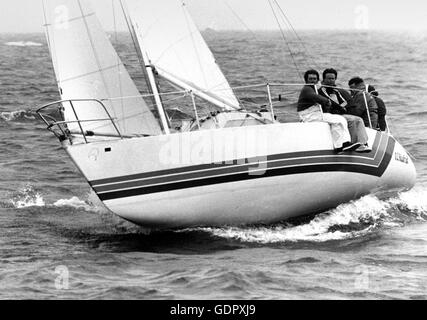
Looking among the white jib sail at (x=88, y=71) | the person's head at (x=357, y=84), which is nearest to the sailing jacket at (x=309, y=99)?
the person's head at (x=357, y=84)

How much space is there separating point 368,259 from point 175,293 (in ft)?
9.13

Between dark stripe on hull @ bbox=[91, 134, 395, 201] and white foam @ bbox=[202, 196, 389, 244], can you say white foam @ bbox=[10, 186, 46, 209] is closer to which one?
dark stripe on hull @ bbox=[91, 134, 395, 201]

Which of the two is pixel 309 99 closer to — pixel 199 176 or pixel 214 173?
pixel 214 173

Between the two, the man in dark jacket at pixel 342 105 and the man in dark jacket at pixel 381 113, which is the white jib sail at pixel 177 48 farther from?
the man in dark jacket at pixel 381 113

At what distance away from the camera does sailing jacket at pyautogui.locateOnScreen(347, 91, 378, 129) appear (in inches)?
540

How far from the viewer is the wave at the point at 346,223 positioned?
38.8 ft

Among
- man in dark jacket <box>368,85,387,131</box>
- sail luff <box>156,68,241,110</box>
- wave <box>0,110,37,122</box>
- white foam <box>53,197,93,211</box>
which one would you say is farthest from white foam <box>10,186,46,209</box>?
wave <box>0,110,37,122</box>

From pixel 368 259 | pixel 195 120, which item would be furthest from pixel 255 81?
pixel 368 259

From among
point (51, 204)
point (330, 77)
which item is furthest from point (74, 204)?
point (330, 77)

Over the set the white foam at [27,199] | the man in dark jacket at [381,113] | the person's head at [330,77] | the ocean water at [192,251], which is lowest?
the ocean water at [192,251]

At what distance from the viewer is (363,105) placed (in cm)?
1374

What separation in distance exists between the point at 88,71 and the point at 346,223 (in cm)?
439

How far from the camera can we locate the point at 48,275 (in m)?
9.66

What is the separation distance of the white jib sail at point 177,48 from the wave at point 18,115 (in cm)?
1044
